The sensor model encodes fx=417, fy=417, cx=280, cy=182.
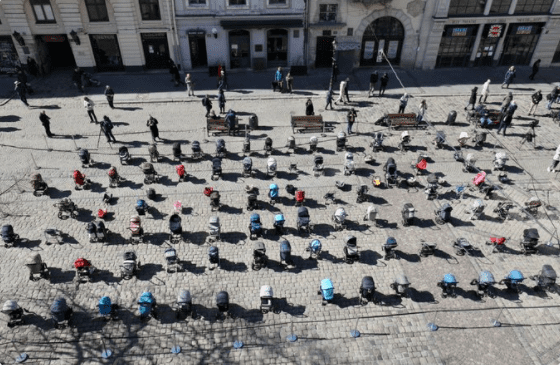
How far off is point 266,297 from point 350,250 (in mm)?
4643

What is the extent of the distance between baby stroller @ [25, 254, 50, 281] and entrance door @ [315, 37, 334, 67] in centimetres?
2867

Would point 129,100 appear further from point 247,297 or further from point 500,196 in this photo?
point 500,196

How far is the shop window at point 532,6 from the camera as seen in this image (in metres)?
36.2

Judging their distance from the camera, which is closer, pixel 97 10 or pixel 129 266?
pixel 129 266

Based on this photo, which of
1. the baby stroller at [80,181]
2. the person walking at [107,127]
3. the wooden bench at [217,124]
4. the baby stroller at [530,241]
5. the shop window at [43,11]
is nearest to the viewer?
the baby stroller at [530,241]

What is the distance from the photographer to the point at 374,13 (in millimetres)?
36250


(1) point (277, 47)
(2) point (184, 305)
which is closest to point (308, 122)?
(1) point (277, 47)

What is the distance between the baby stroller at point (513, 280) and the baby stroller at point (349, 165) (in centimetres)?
993

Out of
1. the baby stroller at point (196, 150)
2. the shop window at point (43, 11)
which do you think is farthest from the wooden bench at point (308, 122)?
the shop window at point (43, 11)

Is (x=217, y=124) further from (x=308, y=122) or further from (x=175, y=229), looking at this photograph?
(x=175, y=229)

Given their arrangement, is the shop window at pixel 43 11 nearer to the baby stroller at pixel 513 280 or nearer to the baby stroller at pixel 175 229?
the baby stroller at pixel 175 229

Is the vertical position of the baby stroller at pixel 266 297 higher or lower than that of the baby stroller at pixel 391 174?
lower

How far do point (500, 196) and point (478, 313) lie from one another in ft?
29.5

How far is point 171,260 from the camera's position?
1855 cm
